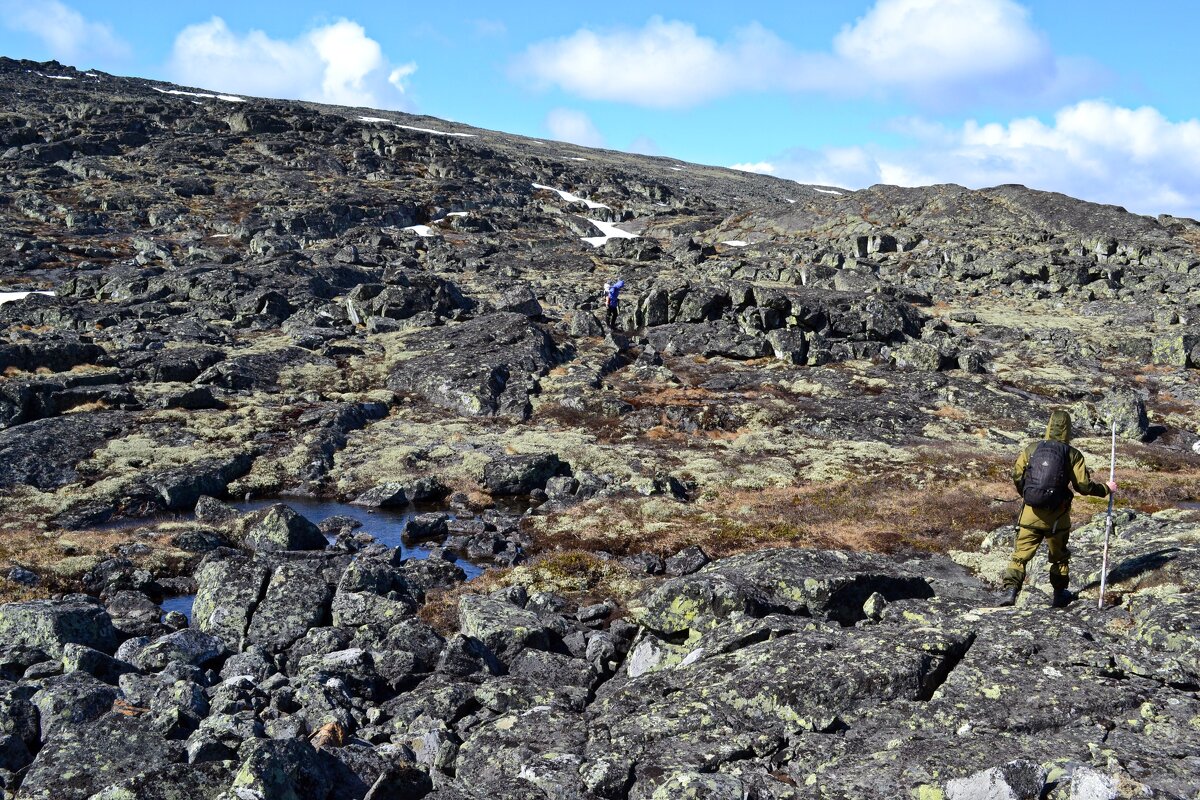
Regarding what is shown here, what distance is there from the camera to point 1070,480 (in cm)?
1511

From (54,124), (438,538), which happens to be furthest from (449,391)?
(54,124)

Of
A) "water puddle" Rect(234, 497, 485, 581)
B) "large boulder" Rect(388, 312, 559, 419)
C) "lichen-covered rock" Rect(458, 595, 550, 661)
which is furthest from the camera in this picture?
"large boulder" Rect(388, 312, 559, 419)

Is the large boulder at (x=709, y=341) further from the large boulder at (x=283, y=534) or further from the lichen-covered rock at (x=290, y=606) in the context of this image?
the lichen-covered rock at (x=290, y=606)

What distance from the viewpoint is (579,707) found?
14312 millimetres

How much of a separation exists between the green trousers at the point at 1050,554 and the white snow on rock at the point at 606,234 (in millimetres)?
96925

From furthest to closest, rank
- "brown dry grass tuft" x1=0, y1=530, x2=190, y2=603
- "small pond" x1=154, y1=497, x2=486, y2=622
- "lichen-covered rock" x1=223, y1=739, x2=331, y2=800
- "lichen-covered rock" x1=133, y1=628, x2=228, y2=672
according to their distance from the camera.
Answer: "small pond" x1=154, y1=497, x2=486, y2=622 → "brown dry grass tuft" x1=0, y1=530, x2=190, y2=603 → "lichen-covered rock" x1=133, y1=628, x2=228, y2=672 → "lichen-covered rock" x1=223, y1=739, x2=331, y2=800

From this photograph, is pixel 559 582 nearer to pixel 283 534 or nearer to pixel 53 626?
pixel 283 534

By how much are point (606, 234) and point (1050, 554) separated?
108 m

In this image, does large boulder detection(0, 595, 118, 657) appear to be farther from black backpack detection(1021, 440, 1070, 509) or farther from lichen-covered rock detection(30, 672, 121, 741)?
black backpack detection(1021, 440, 1070, 509)

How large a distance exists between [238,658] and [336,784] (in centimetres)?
728

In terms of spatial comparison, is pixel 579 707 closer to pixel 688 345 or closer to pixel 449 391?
pixel 449 391

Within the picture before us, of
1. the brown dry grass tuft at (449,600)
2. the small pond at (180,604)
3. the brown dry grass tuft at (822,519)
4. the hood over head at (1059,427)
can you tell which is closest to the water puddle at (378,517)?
the brown dry grass tuft at (449,600)

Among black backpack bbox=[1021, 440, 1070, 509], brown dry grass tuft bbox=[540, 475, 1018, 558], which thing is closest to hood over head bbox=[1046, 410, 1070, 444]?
black backpack bbox=[1021, 440, 1070, 509]

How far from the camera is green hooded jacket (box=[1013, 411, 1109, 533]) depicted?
14742 millimetres
